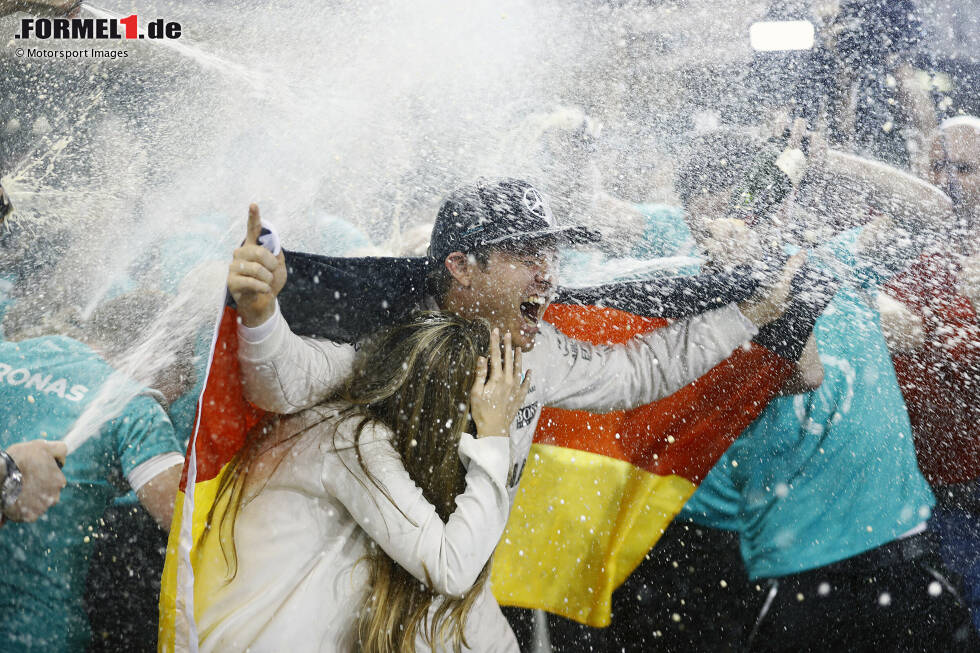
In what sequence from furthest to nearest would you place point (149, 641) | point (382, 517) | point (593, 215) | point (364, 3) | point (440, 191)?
point (364, 3), point (440, 191), point (593, 215), point (149, 641), point (382, 517)

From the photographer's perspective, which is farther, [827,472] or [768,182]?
[768,182]

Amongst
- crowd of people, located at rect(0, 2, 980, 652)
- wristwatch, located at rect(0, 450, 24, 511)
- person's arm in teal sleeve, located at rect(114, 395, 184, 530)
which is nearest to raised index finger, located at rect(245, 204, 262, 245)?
crowd of people, located at rect(0, 2, 980, 652)

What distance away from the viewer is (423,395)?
0.88 metres

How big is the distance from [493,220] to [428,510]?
0.41m

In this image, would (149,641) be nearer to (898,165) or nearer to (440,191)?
(440,191)

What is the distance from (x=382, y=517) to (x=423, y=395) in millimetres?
171

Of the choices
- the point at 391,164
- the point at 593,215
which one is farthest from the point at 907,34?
the point at 391,164

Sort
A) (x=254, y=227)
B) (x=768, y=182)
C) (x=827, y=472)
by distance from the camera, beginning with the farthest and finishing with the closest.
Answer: (x=768, y=182)
(x=827, y=472)
(x=254, y=227)

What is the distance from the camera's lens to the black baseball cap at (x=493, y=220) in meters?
0.91

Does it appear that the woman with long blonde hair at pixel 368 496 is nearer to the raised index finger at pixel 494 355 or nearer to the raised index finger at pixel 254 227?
the raised index finger at pixel 494 355

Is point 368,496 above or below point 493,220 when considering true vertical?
below

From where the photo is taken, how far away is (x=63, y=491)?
3.34 ft

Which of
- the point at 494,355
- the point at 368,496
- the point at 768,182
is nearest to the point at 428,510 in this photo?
the point at 368,496

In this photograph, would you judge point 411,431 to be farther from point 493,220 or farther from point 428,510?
point 493,220
